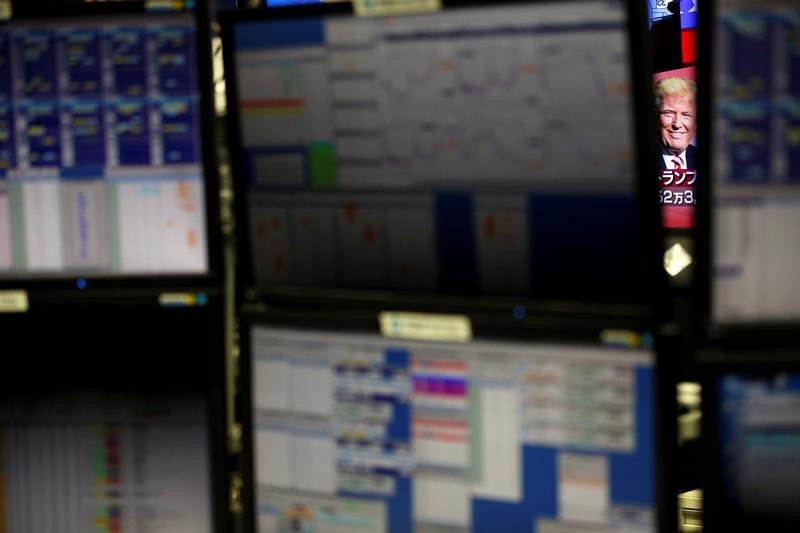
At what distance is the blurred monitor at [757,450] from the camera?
112cm

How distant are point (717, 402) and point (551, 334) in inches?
8.6

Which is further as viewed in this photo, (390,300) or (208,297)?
(208,297)

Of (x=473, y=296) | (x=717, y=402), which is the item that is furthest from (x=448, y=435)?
(x=717, y=402)

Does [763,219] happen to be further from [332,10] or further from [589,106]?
[332,10]

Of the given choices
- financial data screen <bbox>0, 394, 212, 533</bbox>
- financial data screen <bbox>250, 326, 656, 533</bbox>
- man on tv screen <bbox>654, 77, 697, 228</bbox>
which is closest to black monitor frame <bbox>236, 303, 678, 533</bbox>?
financial data screen <bbox>250, 326, 656, 533</bbox>

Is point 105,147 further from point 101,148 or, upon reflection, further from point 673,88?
point 673,88

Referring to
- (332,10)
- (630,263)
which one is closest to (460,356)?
(630,263)

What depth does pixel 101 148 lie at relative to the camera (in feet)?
4.60

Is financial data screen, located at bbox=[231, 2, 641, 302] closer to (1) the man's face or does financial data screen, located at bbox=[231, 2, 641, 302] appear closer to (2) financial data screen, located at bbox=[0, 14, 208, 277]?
(2) financial data screen, located at bbox=[0, 14, 208, 277]

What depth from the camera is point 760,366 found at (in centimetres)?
111

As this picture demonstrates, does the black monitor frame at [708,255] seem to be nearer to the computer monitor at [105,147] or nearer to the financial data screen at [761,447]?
the financial data screen at [761,447]

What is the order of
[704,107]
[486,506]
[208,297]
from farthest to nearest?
[208,297]
[486,506]
[704,107]

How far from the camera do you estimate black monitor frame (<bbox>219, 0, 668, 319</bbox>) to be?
1121 millimetres

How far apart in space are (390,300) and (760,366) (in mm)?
489
